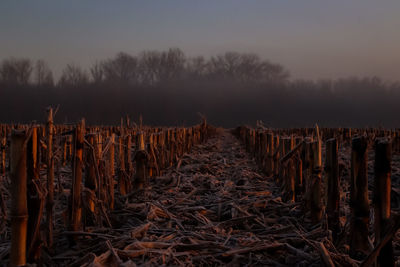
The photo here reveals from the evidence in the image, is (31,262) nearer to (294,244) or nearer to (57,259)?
(57,259)

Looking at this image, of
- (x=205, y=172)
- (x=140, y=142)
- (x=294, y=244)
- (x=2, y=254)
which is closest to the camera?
(x=2, y=254)

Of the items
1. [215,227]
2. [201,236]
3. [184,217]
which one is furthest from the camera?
[184,217]

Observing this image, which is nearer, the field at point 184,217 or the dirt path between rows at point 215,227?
the field at point 184,217

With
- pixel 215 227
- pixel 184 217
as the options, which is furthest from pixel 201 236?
pixel 184 217

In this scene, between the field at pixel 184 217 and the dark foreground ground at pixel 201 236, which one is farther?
the dark foreground ground at pixel 201 236

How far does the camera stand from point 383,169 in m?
1.86

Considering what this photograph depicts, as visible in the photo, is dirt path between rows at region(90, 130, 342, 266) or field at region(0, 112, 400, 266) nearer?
field at region(0, 112, 400, 266)

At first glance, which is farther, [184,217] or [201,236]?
[184,217]

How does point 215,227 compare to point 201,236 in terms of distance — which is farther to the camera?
point 215,227

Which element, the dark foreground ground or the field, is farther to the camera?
the dark foreground ground

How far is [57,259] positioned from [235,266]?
4.08ft

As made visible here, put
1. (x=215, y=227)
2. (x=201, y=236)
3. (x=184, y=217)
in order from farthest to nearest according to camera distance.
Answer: (x=184, y=217) < (x=215, y=227) < (x=201, y=236)

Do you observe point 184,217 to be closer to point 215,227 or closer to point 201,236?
point 215,227

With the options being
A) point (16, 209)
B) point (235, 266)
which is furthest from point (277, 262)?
point (16, 209)
